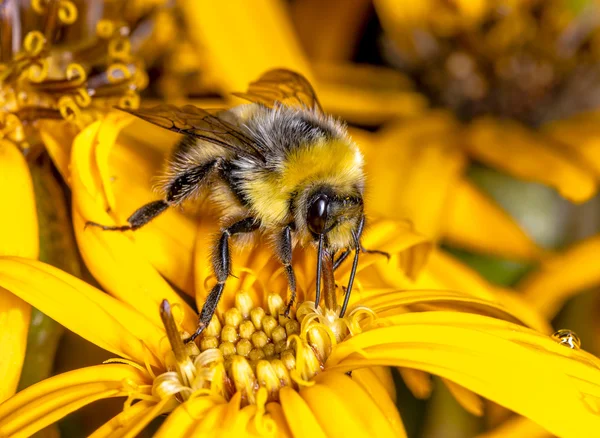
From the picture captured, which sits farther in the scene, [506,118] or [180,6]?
[506,118]

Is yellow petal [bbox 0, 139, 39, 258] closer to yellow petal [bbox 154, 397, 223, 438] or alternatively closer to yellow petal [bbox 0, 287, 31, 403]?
yellow petal [bbox 0, 287, 31, 403]

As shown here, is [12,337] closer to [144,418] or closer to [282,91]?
[144,418]

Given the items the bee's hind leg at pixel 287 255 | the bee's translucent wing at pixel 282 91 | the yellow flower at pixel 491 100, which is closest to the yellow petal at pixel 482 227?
the yellow flower at pixel 491 100

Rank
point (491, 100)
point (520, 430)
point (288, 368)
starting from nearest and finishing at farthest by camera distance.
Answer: point (288, 368)
point (520, 430)
point (491, 100)

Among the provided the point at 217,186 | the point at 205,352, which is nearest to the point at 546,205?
the point at 217,186

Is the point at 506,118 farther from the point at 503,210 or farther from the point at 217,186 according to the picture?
the point at 217,186

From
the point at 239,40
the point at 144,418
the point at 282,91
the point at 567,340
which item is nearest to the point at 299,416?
the point at 144,418
